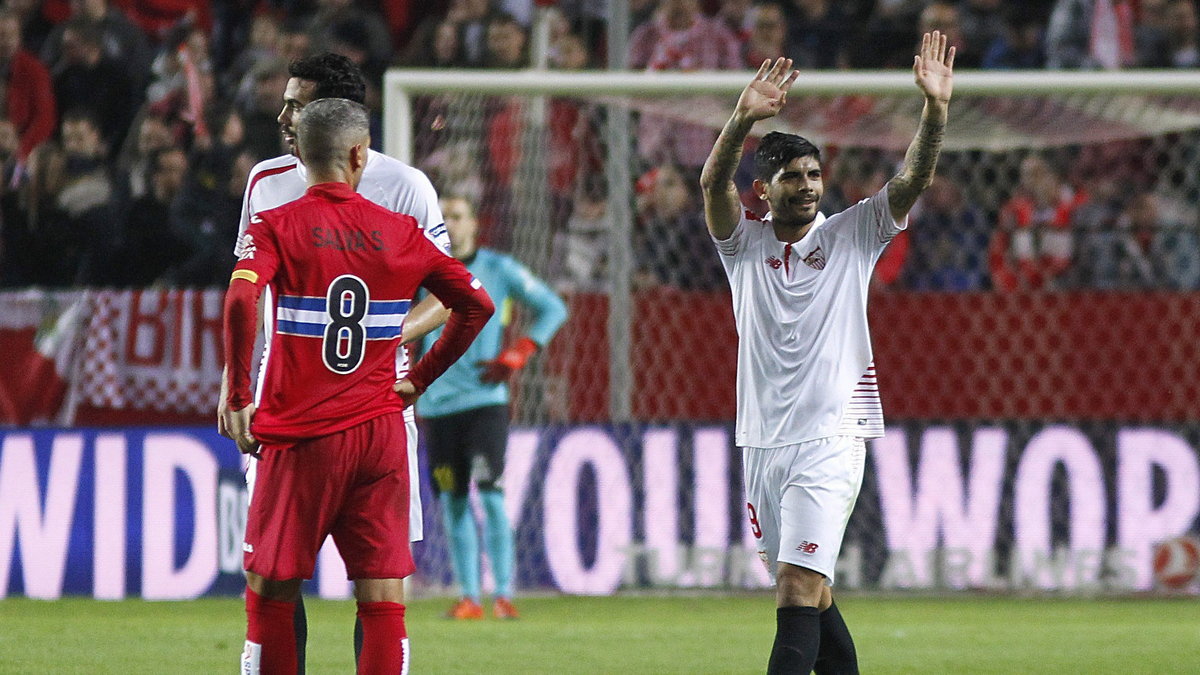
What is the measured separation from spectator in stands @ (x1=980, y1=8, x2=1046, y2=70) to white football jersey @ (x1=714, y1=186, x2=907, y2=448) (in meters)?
7.45

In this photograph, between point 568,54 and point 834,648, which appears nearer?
point 834,648

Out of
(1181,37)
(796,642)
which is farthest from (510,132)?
(796,642)

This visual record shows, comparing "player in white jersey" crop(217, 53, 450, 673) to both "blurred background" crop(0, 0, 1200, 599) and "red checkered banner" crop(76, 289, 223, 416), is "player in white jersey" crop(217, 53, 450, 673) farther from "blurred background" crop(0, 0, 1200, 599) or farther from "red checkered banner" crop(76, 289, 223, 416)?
"red checkered banner" crop(76, 289, 223, 416)

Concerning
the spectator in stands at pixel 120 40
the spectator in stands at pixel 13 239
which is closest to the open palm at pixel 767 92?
the spectator in stands at pixel 13 239

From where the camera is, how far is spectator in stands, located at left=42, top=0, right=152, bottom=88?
503 inches

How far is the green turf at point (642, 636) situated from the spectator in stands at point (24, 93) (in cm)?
448

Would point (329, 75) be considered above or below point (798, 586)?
above

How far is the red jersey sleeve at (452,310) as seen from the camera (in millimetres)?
4352

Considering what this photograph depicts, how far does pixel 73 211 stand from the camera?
11492 mm

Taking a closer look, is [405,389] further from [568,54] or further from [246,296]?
[568,54]

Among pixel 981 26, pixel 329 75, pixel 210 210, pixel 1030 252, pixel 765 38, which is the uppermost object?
pixel 981 26

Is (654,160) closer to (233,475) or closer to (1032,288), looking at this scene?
(1032,288)


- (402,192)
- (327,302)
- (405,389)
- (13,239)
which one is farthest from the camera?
(13,239)

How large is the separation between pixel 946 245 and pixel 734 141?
572 centimetres
